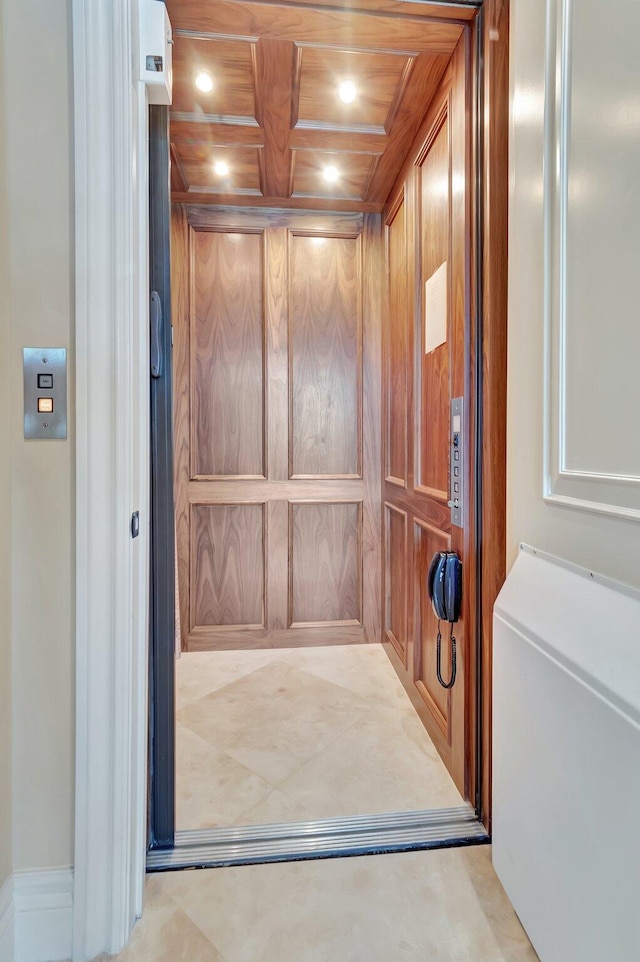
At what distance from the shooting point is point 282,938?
96 centimetres

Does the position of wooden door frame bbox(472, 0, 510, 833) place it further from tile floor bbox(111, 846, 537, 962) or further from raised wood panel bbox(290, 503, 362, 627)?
raised wood panel bbox(290, 503, 362, 627)

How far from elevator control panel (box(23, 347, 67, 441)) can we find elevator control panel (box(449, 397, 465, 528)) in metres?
1.03

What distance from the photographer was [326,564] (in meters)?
2.45

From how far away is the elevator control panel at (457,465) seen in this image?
131 centimetres

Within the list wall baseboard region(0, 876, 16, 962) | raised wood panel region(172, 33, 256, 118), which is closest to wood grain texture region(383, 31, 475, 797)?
raised wood panel region(172, 33, 256, 118)

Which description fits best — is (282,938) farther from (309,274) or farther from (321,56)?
(309,274)

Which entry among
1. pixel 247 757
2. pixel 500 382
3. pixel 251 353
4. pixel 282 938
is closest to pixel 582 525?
pixel 500 382

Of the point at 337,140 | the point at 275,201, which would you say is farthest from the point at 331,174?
the point at 275,201

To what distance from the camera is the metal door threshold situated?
115cm

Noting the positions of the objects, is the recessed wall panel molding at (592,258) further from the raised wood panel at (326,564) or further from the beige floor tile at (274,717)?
the raised wood panel at (326,564)

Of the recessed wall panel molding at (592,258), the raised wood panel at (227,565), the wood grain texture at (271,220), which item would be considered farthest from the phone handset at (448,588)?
the wood grain texture at (271,220)

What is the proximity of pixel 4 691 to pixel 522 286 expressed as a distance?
1454mm

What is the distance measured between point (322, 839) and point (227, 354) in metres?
2.07

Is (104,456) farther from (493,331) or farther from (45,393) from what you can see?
(493,331)
